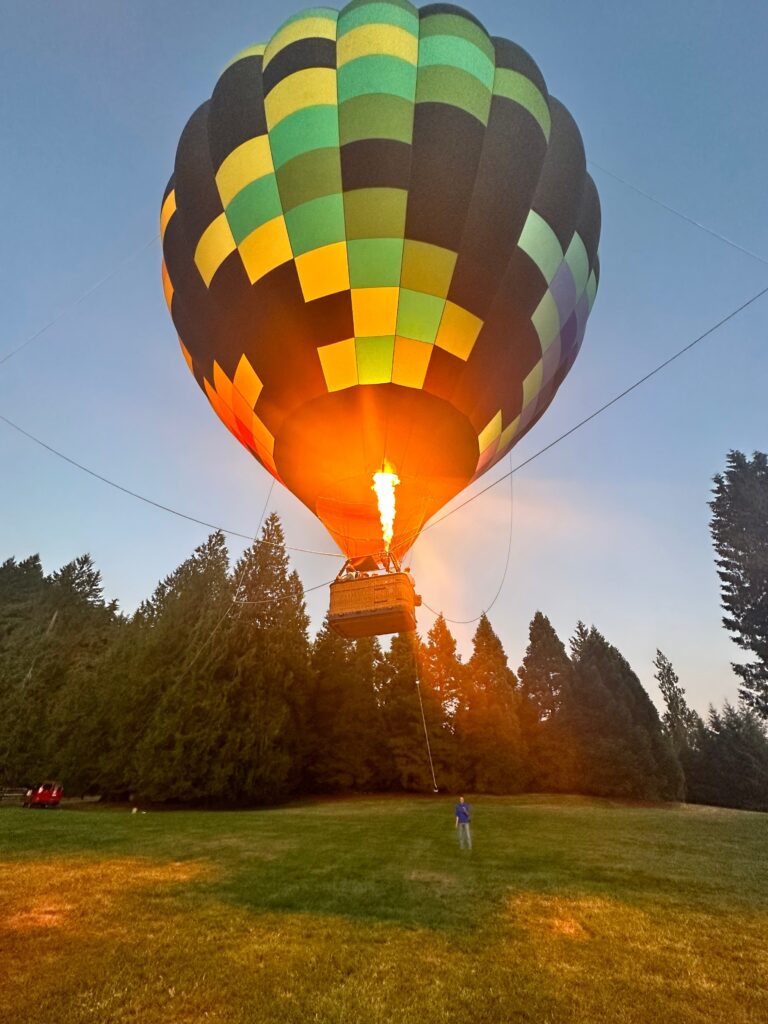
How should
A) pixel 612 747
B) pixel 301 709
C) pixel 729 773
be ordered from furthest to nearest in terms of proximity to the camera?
pixel 729 773 < pixel 612 747 < pixel 301 709

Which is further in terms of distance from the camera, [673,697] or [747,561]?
[673,697]

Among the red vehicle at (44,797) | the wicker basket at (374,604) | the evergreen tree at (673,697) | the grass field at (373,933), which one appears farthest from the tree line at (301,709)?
the evergreen tree at (673,697)

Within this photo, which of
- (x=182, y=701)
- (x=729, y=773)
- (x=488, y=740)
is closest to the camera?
(x=182, y=701)

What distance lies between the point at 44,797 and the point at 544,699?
29.1 m

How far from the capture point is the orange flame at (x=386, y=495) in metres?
7.60

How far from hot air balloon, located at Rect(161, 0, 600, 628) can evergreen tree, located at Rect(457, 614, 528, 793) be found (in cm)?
1841

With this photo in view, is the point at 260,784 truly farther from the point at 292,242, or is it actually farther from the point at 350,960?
the point at 292,242

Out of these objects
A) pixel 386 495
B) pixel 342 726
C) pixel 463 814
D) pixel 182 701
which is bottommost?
pixel 463 814

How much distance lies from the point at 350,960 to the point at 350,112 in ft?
31.6

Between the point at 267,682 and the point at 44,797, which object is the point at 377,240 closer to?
the point at 267,682

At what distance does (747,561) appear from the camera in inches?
1191

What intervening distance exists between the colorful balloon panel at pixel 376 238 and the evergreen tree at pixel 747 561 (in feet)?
97.2

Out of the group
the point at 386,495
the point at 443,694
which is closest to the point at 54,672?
the point at 443,694

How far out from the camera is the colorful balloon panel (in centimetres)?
696
